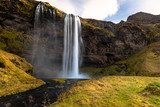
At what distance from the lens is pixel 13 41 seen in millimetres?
36125

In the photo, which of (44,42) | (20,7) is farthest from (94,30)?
(20,7)

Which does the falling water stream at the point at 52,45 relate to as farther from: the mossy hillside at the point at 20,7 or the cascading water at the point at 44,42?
the mossy hillside at the point at 20,7

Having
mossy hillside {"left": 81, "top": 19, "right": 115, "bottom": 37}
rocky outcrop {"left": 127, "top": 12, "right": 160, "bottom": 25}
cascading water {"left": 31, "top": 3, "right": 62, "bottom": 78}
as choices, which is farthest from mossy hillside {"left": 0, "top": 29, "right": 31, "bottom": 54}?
rocky outcrop {"left": 127, "top": 12, "right": 160, "bottom": 25}

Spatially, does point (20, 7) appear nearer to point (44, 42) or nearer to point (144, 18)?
point (44, 42)

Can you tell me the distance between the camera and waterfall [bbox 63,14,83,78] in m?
48.6

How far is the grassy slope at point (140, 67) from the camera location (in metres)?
35.5

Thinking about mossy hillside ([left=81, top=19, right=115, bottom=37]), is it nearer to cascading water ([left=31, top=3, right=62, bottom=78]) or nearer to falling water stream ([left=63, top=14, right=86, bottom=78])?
falling water stream ([left=63, top=14, right=86, bottom=78])

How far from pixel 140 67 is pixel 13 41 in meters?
52.2

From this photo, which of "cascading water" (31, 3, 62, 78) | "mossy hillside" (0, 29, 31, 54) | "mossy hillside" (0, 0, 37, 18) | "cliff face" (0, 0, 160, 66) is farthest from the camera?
"cliff face" (0, 0, 160, 66)

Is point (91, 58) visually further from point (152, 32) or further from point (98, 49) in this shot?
point (152, 32)

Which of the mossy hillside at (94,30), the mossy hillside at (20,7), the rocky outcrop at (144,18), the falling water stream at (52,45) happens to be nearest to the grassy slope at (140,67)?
the falling water stream at (52,45)

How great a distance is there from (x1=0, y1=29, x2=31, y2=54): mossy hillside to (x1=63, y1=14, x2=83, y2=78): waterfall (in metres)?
18.3

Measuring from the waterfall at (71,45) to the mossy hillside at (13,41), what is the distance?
719 inches

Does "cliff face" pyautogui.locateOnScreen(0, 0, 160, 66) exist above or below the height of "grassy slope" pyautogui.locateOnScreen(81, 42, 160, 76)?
above
